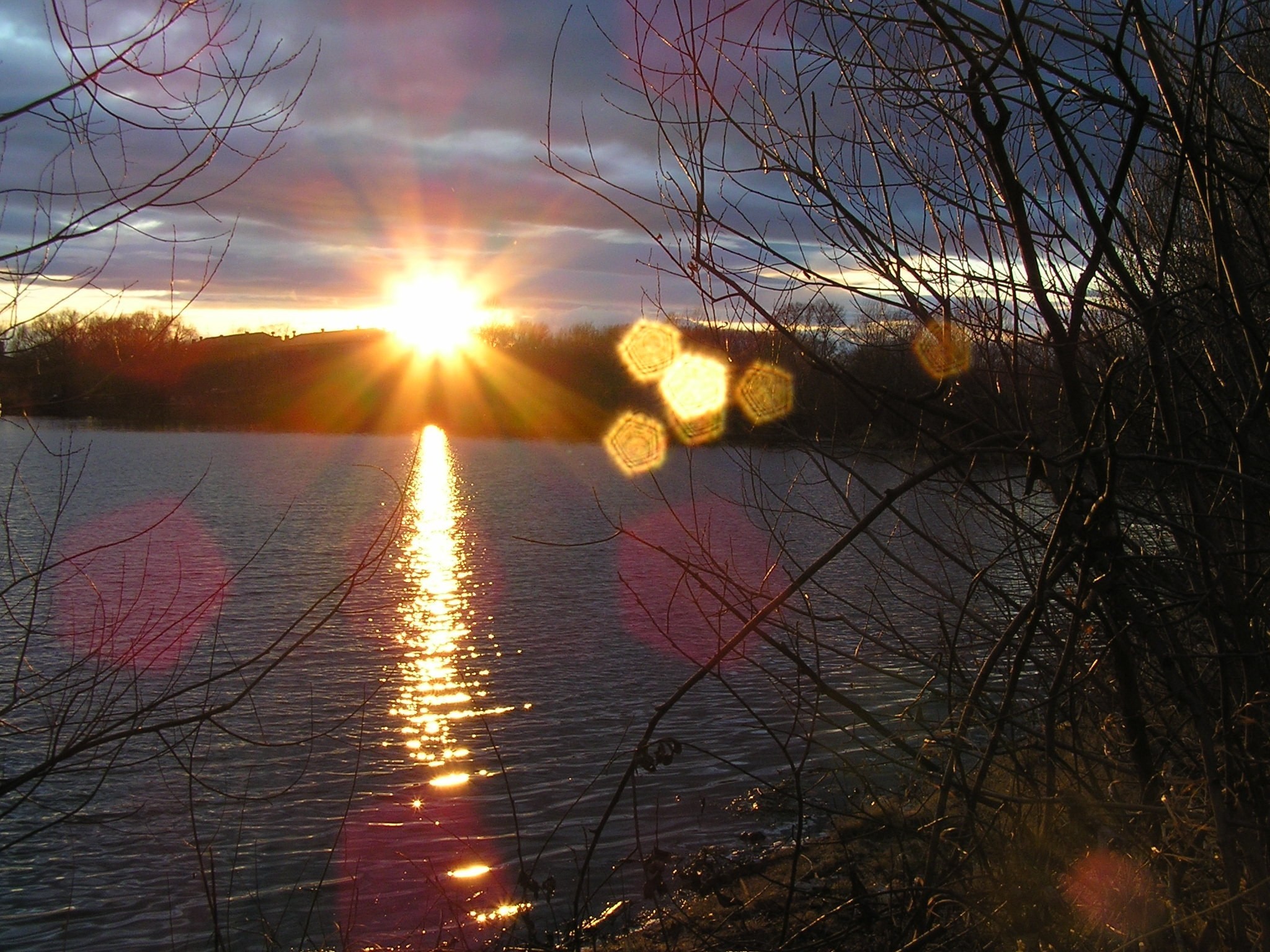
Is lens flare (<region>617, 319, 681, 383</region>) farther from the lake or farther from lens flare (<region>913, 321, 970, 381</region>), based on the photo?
lens flare (<region>913, 321, 970, 381</region>)

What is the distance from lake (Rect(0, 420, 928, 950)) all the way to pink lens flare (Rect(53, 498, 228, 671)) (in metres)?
0.11

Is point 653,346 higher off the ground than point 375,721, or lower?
higher

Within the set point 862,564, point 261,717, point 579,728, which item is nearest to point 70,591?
point 261,717

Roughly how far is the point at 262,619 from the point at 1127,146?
14.0 m

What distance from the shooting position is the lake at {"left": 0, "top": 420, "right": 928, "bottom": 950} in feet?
17.3

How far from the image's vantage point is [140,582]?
54.5ft

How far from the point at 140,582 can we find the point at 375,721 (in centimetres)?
743

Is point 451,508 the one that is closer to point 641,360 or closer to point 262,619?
point 262,619

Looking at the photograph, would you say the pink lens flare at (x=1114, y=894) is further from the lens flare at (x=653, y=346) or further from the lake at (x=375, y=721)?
the lens flare at (x=653, y=346)

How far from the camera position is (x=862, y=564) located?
18.7m

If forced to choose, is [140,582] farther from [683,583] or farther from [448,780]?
[683,583]

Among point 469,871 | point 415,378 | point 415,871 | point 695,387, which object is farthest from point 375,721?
point 415,378

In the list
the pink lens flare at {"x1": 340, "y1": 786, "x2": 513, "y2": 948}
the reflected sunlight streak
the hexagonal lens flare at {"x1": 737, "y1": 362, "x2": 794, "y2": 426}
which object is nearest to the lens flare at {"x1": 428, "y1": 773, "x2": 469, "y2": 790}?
the reflected sunlight streak

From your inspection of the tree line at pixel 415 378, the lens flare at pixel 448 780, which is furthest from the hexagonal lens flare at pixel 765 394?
the lens flare at pixel 448 780
